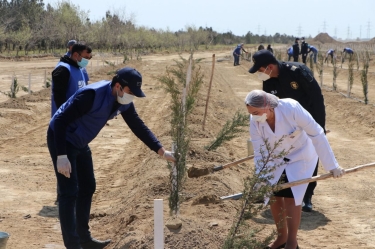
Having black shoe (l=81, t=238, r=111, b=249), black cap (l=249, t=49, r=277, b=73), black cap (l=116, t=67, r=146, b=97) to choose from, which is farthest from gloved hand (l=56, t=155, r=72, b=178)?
black cap (l=249, t=49, r=277, b=73)

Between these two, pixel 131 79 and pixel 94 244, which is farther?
pixel 94 244

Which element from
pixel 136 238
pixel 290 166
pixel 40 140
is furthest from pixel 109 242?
pixel 40 140

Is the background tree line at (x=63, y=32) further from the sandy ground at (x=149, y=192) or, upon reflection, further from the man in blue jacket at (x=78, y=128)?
the man in blue jacket at (x=78, y=128)

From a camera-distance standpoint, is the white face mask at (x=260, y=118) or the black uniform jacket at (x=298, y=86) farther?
the black uniform jacket at (x=298, y=86)

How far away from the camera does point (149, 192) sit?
7.64 m

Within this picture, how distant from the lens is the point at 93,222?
7.35 metres

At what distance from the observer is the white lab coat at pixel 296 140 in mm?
5309

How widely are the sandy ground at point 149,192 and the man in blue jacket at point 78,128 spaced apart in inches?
24.4

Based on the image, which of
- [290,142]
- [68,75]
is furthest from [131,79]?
[68,75]

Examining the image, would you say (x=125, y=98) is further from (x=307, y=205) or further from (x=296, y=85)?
(x=307, y=205)

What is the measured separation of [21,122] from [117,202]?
310 inches

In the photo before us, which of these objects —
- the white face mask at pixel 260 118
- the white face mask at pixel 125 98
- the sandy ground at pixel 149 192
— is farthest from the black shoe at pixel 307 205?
the white face mask at pixel 125 98

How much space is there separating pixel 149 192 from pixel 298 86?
2.18 meters

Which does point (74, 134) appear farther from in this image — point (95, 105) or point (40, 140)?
point (40, 140)
